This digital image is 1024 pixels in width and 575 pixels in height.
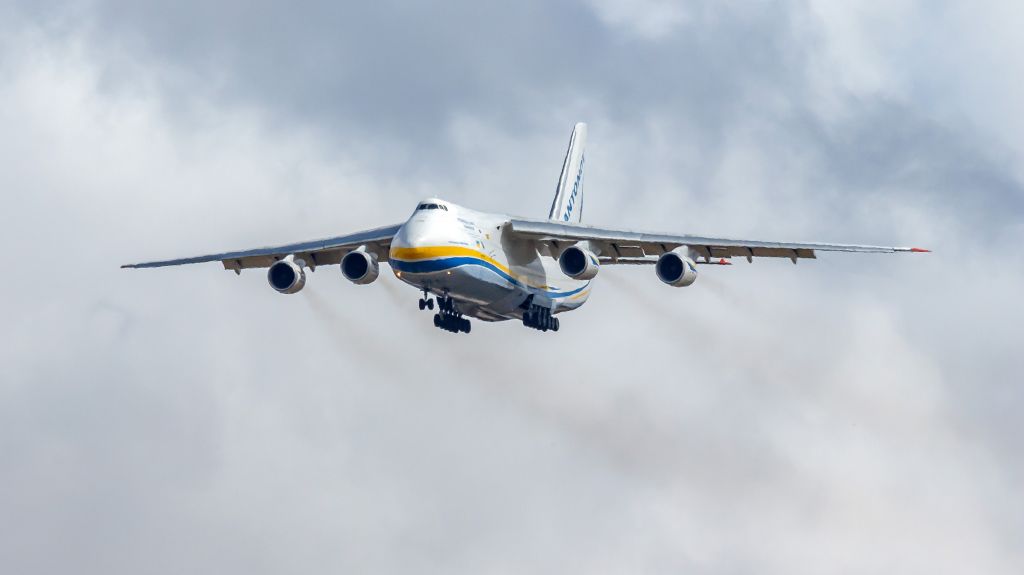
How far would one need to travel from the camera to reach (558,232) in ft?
111

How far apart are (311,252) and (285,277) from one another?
175 centimetres

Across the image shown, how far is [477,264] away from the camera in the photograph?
3234cm

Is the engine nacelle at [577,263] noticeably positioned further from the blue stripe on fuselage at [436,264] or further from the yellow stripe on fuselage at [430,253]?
the yellow stripe on fuselage at [430,253]

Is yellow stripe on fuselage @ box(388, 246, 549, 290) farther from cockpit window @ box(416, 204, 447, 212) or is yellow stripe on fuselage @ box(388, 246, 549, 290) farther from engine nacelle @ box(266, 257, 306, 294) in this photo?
engine nacelle @ box(266, 257, 306, 294)

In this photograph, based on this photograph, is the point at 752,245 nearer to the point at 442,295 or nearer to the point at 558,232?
the point at 558,232

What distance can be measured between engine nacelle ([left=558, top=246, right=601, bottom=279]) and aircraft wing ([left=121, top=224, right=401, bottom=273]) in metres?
3.67

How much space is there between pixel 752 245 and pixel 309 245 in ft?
31.4

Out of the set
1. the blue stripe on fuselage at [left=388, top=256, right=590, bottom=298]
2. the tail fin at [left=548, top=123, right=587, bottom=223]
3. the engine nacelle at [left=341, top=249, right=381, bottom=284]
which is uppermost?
the tail fin at [left=548, top=123, right=587, bottom=223]

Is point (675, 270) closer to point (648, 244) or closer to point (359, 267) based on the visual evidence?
point (648, 244)

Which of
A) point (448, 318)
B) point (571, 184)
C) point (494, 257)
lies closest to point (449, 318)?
point (448, 318)

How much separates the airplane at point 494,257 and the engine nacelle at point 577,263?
0.02 meters

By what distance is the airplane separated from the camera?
104 ft

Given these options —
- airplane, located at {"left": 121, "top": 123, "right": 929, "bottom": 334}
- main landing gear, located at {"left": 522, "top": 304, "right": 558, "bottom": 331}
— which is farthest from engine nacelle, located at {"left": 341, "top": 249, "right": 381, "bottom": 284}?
main landing gear, located at {"left": 522, "top": 304, "right": 558, "bottom": 331}

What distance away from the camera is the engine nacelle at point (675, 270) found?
31984 mm
